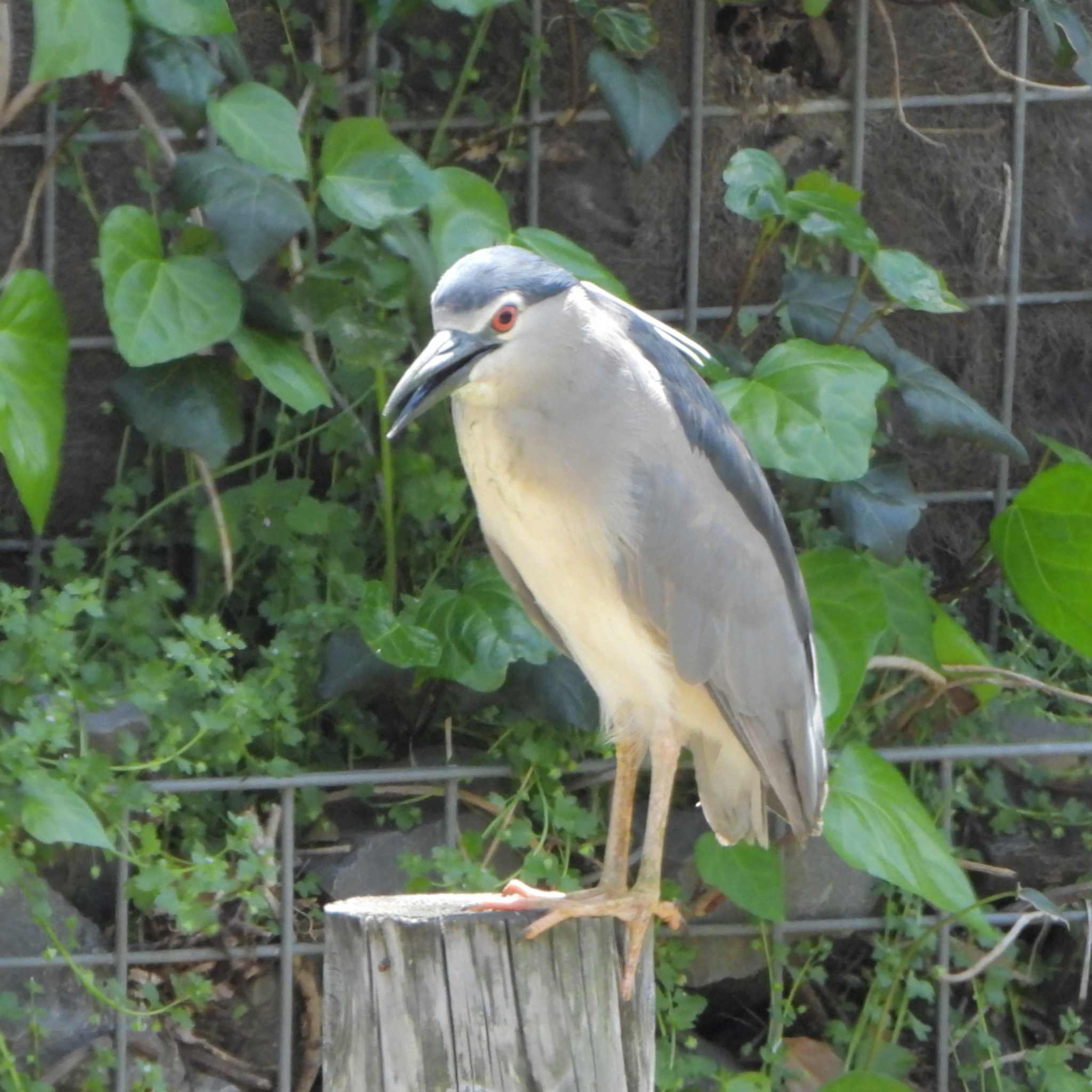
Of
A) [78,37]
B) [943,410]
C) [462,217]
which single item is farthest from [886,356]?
[78,37]

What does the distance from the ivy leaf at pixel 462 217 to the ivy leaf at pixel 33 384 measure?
66 centimetres

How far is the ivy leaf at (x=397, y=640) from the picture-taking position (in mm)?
2746

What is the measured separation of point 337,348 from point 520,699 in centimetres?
69

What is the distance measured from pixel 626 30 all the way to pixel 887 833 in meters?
1.54

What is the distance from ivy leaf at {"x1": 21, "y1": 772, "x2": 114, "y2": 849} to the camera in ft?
8.01

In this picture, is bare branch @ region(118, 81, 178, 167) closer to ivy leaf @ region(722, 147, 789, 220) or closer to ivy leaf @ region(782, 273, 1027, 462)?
ivy leaf @ region(722, 147, 789, 220)

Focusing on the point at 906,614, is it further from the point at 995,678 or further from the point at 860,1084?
the point at 860,1084

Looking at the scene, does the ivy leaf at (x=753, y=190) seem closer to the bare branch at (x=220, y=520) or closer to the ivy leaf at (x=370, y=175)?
the ivy leaf at (x=370, y=175)

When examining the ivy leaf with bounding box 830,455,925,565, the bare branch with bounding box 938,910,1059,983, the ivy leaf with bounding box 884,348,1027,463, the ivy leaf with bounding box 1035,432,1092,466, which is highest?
the ivy leaf with bounding box 884,348,1027,463

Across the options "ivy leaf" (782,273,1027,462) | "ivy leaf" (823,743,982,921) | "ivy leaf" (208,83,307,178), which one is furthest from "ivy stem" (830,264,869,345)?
"ivy leaf" (208,83,307,178)

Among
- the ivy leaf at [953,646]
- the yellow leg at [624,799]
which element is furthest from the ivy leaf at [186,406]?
the ivy leaf at [953,646]

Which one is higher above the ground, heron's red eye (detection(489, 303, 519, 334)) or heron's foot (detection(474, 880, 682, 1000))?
heron's red eye (detection(489, 303, 519, 334))

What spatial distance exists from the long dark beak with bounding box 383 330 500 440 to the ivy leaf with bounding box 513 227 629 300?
3.12ft

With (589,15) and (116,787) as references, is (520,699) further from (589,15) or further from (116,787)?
(589,15)
